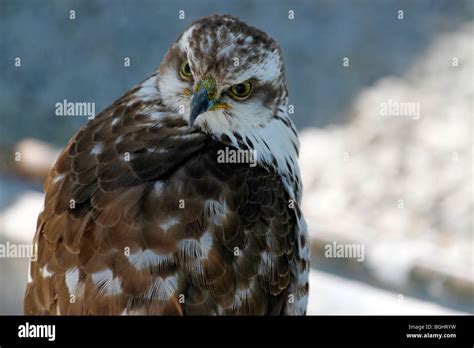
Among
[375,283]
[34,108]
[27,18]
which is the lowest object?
[375,283]

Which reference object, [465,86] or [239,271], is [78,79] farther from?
[465,86]

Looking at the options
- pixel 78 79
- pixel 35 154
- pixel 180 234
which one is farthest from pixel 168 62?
pixel 35 154
